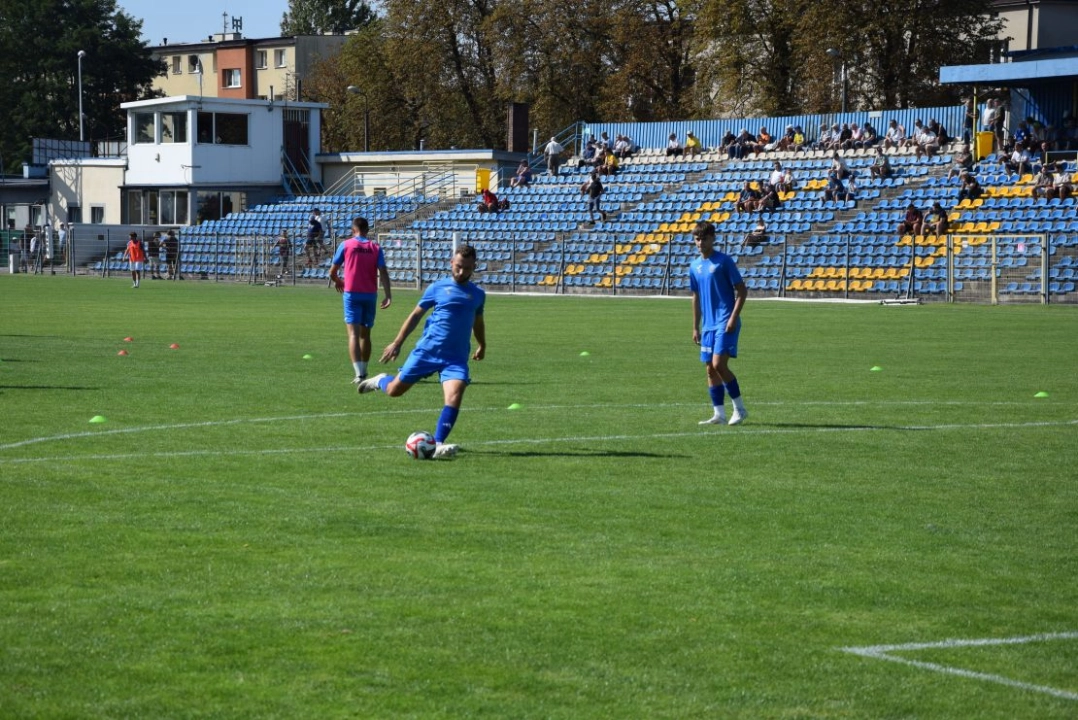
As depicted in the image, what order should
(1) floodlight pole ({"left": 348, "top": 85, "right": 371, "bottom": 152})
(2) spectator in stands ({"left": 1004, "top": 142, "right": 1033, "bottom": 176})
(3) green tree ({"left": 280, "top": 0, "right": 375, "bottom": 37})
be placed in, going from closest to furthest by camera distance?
(2) spectator in stands ({"left": 1004, "top": 142, "right": 1033, "bottom": 176})
(1) floodlight pole ({"left": 348, "top": 85, "right": 371, "bottom": 152})
(3) green tree ({"left": 280, "top": 0, "right": 375, "bottom": 37})

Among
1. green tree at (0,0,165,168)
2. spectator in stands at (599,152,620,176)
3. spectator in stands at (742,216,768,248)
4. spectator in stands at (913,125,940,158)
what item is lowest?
spectator in stands at (742,216,768,248)

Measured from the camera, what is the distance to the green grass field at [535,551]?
19.1 feet

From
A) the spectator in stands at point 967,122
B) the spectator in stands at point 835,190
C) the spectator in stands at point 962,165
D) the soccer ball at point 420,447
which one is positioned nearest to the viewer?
the soccer ball at point 420,447

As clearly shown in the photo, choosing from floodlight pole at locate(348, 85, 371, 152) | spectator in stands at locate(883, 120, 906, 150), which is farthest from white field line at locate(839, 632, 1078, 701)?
floodlight pole at locate(348, 85, 371, 152)

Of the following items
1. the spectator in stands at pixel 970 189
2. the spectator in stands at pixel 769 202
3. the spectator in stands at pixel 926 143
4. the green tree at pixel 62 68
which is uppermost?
the green tree at pixel 62 68

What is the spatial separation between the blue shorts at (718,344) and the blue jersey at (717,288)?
0.17 feet

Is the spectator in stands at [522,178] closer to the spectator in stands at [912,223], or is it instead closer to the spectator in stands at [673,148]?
the spectator in stands at [673,148]

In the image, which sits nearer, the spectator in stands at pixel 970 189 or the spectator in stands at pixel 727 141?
the spectator in stands at pixel 970 189

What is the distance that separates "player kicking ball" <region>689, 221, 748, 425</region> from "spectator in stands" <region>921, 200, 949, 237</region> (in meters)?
29.2

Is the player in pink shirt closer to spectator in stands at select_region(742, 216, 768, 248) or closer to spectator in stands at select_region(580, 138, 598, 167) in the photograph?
spectator in stands at select_region(742, 216, 768, 248)

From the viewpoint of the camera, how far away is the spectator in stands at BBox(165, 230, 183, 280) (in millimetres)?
59312

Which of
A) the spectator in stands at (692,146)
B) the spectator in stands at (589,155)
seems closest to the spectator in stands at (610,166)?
the spectator in stands at (589,155)

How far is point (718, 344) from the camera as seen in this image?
1391 cm

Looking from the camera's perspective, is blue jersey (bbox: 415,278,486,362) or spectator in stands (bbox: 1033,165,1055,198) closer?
blue jersey (bbox: 415,278,486,362)
